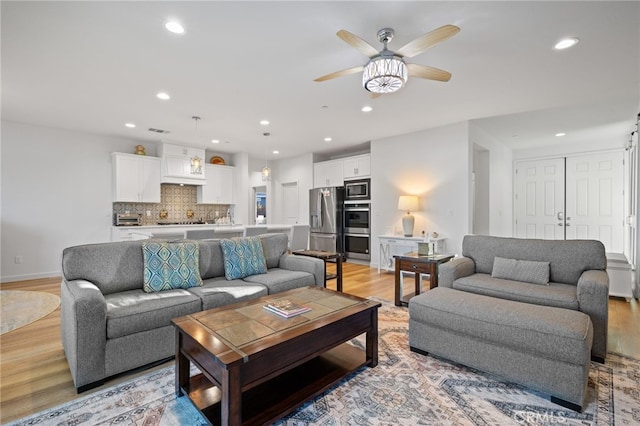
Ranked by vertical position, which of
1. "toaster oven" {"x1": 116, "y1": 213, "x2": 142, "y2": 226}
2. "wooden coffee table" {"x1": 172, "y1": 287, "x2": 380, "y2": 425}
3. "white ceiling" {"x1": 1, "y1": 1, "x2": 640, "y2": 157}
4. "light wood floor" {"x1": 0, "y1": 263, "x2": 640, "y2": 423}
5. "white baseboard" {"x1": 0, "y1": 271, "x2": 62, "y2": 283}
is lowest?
"light wood floor" {"x1": 0, "y1": 263, "x2": 640, "y2": 423}

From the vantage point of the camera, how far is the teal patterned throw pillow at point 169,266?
8.81 ft

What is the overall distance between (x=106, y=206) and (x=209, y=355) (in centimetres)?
561

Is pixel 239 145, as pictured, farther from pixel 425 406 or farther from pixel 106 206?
pixel 425 406

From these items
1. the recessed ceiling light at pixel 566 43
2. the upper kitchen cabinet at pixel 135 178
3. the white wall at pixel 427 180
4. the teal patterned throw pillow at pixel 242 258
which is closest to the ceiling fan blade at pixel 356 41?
the recessed ceiling light at pixel 566 43

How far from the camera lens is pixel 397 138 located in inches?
231

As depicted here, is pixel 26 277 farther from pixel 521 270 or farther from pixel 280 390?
pixel 521 270

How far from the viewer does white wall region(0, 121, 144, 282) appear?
4957 mm

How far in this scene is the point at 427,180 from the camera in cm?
546

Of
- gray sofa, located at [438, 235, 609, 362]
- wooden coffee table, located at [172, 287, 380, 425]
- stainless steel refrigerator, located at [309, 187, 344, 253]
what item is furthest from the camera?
stainless steel refrigerator, located at [309, 187, 344, 253]

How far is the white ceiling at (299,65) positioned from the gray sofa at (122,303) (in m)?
1.81

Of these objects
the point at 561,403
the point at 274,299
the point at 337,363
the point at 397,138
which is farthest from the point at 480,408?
the point at 397,138

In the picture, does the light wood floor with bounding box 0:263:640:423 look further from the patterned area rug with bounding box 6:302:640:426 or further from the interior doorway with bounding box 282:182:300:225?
the interior doorway with bounding box 282:182:300:225

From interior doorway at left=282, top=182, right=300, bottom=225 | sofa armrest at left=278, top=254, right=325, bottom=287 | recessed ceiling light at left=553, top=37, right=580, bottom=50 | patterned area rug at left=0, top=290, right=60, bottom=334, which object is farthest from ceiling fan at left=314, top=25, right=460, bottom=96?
interior doorway at left=282, top=182, right=300, bottom=225

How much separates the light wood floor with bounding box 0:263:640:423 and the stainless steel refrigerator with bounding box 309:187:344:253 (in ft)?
9.59
